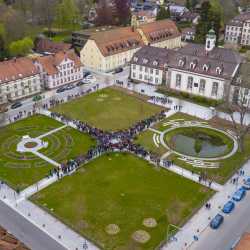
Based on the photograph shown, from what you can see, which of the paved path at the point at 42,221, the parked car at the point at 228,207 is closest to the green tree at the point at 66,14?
the paved path at the point at 42,221

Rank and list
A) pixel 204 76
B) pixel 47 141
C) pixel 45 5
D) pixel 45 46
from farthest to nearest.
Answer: pixel 45 5 < pixel 45 46 < pixel 204 76 < pixel 47 141

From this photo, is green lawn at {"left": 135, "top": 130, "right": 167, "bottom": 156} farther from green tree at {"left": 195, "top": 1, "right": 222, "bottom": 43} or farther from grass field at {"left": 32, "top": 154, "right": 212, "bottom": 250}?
green tree at {"left": 195, "top": 1, "right": 222, "bottom": 43}

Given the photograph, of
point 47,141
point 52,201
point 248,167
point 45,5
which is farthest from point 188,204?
point 45,5

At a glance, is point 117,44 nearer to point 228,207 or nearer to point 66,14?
point 66,14

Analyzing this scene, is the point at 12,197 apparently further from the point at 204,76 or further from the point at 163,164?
the point at 204,76

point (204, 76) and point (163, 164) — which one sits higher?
point (204, 76)

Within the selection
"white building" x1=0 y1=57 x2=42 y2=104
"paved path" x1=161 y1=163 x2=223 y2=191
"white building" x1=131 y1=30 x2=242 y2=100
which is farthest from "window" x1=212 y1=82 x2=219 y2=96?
"white building" x1=0 y1=57 x2=42 y2=104

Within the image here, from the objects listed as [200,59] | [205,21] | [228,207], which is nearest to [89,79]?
[200,59]
